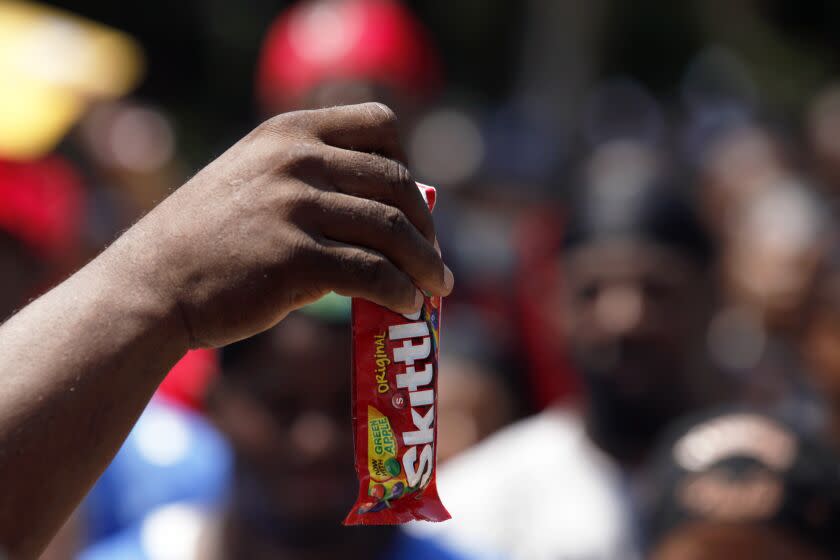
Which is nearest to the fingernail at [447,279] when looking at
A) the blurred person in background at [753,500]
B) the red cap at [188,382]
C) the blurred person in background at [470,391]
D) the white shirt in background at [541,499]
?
the blurred person in background at [753,500]

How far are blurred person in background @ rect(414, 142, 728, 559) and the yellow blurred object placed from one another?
9.54 feet

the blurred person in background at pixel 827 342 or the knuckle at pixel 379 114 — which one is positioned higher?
the blurred person in background at pixel 827 342

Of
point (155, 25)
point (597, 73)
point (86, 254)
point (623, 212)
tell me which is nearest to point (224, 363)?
point (623, 212)

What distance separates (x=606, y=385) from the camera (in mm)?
3928

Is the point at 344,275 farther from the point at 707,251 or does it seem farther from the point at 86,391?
the point at 707,251

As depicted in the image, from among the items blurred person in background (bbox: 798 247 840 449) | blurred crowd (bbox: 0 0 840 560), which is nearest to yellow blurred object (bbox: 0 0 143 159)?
blurred crowd (bbox: 0 0 840 560)

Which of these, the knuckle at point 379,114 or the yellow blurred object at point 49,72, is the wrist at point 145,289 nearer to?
the knuckle at point 379,114

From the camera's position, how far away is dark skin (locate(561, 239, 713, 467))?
12.9ft

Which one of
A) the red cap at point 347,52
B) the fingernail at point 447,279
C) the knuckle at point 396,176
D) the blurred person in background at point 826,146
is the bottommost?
the fingernail at point 447,279

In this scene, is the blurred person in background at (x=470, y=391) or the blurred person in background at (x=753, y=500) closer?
the blurred person in background at (x=753, y=500)

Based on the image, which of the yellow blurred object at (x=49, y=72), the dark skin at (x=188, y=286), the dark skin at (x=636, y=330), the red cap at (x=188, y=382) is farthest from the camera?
the yellow blurred object at (x=49, y=72)

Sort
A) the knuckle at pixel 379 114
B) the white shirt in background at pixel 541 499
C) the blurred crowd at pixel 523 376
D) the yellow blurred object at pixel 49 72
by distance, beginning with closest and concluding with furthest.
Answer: the knuckle at pixel 379 114 < the blurred crowd at pixel 523 376 < the white shirt in background at pixel 541 499 < the yellow blurred object at pixel 49 72

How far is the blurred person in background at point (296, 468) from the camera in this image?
3.15 meters

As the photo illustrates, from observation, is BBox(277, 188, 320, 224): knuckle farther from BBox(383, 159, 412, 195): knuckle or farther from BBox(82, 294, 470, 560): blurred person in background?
BBox(82, 294, 470, 560): blurred person in background
